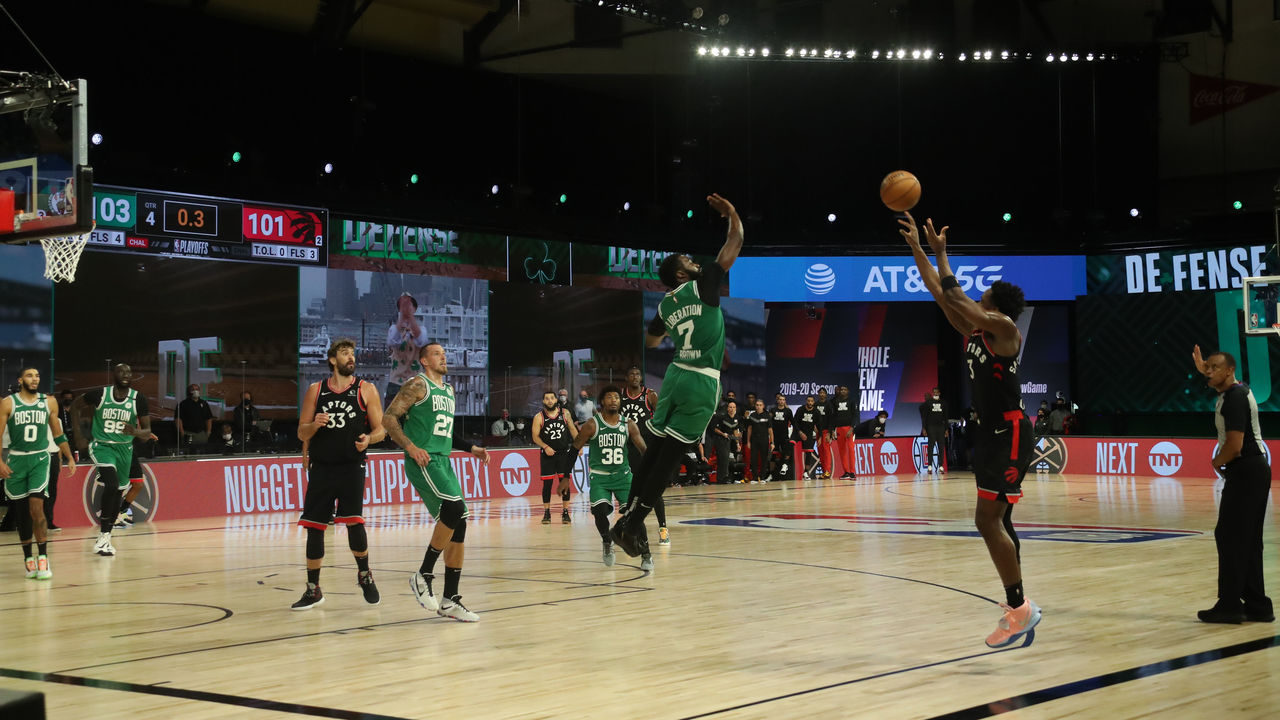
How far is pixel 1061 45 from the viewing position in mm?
29250

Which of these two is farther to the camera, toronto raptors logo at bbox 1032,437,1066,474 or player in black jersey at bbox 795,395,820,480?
toronto raptors logo at bbox 1032,437,1066,474

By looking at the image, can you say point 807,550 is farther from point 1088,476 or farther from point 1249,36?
point 1249,36

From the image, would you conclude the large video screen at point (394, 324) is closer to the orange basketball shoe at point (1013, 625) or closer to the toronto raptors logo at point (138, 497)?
the toronto raptors logo at point (138, 497)

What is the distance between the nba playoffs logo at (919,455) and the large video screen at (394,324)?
11762mm

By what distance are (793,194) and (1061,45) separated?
7.65 metres

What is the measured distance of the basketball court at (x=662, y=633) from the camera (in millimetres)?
6008

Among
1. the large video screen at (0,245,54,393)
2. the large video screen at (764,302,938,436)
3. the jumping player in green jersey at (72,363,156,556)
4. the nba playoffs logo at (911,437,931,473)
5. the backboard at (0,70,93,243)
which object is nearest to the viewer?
the backboard at (0,70,93,243)

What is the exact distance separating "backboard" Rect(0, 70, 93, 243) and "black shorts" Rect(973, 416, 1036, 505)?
26.5 feet

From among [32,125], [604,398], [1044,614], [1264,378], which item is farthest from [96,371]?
[1264,378]

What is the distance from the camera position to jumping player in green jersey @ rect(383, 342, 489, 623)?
29.4 ft

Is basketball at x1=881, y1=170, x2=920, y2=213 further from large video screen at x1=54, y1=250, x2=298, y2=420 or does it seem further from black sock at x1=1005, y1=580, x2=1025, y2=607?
large video screen at x1=54, y1=250, x2=298, y2=420

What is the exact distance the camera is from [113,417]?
14.5 m

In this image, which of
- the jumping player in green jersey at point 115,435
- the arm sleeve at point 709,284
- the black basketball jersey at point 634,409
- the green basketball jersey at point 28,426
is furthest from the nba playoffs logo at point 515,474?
the arm sleeve at point 709,284

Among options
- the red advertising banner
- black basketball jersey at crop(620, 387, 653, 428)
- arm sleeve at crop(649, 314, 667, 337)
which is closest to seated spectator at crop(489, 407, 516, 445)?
the red advertising banner
